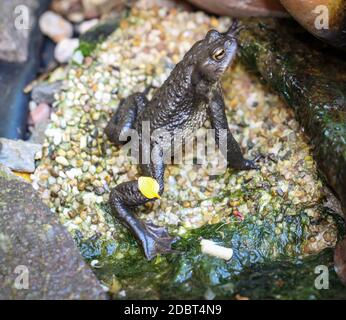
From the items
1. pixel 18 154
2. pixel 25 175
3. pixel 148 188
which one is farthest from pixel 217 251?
pixel 18 154

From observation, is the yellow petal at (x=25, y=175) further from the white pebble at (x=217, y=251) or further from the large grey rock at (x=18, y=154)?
the white pebble at (x=217, y=251)

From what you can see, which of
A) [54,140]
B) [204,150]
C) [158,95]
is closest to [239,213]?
Result: [204,150]

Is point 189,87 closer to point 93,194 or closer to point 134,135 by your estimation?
point 134,135

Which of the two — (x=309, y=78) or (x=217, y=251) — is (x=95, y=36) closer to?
(x=309, y=78)

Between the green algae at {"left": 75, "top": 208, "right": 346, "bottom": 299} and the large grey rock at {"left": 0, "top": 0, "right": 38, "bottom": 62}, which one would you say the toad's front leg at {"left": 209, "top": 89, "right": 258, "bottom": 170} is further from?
the large grey rock at {"left": 0, "top": 0, "right": 38, "bottom": 62}

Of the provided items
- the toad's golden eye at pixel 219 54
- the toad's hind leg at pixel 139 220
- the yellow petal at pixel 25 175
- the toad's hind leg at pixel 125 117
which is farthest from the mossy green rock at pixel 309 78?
the yellow petal at pixel 25 175
